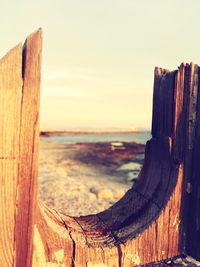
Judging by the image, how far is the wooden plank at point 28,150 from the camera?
49.4 inches

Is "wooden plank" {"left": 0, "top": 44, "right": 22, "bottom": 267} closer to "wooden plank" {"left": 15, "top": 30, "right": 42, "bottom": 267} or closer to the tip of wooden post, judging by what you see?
"wooden plank" {"left": 15, "top": 30, "right": 42, "bottom": 267}

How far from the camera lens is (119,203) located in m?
2.01

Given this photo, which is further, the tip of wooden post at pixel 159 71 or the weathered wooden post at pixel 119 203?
the tip of wooden post at pixel 159 71

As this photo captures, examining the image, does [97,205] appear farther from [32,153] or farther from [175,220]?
[32,153]

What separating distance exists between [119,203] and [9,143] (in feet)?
3.18

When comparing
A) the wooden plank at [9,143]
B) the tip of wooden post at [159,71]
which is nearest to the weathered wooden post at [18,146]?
the wooden plank at [9,143]

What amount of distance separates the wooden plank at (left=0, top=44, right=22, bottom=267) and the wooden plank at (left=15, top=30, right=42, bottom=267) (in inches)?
0.7

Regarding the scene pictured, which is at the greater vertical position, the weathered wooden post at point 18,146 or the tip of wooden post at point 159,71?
the tip of wooden post at point 159,71

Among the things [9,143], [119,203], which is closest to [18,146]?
[9,143]

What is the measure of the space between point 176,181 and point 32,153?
0.82 m

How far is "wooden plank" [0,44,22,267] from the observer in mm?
1240

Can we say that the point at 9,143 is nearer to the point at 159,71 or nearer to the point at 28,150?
the point at 28,150

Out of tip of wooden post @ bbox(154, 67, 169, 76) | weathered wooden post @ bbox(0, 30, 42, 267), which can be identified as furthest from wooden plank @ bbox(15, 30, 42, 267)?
tip of wooden post @ bbox(154, 67, 169, 76)

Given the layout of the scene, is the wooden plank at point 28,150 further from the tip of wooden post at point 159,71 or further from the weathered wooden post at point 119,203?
the tip of wooden post at point 159,71
